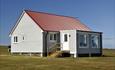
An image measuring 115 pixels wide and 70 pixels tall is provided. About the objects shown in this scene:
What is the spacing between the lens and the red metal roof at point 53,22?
46.1m

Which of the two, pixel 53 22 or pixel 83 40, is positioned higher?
pixel 53 22

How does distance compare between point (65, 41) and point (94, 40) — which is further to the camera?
point (94, 40)

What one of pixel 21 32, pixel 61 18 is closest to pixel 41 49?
pixel 21 32

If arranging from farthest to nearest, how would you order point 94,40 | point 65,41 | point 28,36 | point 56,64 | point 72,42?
point 94,40 < point 28,36 < point 65,41 < point 72,42 < point 56,64

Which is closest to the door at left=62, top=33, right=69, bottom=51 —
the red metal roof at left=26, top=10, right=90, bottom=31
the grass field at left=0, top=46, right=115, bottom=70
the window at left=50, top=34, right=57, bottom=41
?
the window at left=50, top=34, right=57, bottom=41

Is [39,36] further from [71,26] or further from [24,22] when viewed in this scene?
[71,26]

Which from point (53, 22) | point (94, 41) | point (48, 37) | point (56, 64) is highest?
point (53, 22)

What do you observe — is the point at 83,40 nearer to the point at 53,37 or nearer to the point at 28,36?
the point at 53,37

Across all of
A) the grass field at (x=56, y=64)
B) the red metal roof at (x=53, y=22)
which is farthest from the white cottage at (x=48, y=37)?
the grass field at (x=56, y=64)

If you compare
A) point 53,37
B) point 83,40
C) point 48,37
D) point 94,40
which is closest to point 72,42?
point 83,40

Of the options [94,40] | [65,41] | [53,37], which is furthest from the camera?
[94,40]

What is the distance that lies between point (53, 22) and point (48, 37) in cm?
423

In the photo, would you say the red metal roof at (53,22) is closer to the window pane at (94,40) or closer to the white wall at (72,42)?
the white wall at (72,42)

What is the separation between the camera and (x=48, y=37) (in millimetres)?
45062
